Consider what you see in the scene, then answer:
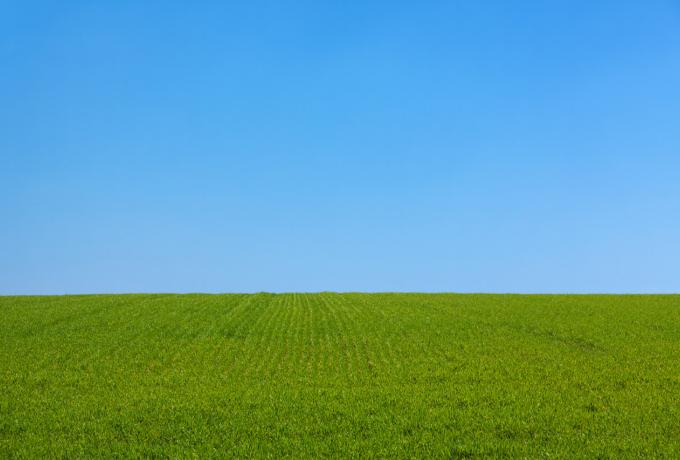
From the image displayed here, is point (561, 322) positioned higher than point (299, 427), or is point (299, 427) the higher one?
point (561, 322)

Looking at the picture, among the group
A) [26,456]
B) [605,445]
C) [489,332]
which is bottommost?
[26,456]

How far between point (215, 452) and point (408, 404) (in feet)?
20.9

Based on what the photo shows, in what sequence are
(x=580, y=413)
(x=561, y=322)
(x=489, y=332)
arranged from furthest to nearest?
(x=561, y=322) < (x=489, y=332) < (x=580, y=413)

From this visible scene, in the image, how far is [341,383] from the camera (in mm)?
20562

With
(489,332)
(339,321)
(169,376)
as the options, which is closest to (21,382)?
(169,376)

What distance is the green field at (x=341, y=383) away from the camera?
14.4m

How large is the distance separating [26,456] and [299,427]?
6834 millimetres

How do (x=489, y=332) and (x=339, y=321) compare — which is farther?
(x=339, y=321)

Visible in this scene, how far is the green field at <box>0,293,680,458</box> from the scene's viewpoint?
14391mm

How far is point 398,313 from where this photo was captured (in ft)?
130

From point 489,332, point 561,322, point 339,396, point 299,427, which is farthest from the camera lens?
point 561,322

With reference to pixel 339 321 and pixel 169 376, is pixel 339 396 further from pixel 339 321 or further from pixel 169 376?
pixel 339 321

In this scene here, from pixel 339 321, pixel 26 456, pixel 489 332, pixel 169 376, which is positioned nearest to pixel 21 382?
pixel 169 376

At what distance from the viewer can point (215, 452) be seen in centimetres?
1374
